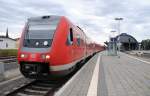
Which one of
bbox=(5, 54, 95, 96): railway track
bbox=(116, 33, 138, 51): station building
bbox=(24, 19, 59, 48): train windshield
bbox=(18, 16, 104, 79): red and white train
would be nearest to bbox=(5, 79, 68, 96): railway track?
bbox=(5, 54, 95, 96): railway track

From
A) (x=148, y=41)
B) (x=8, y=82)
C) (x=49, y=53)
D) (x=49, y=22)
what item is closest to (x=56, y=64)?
(x=49, y=53)

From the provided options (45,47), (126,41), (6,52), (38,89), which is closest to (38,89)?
(38,89)

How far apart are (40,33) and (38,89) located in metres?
2.45

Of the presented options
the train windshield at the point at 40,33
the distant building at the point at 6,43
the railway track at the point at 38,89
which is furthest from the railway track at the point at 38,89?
the distant building at the point at 6,43

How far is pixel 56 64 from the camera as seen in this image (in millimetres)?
12062

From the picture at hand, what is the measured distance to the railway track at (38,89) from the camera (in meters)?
11.1

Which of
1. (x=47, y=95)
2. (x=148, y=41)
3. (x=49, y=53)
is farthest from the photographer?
(x=148, y=41)

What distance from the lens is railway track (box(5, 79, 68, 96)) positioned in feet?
36.6

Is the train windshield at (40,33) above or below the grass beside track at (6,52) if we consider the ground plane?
above

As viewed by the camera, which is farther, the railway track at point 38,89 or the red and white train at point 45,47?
the red and white train at point 45,47

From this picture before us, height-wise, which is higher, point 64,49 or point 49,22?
point 49,22

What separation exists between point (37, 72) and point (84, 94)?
12.1 feet

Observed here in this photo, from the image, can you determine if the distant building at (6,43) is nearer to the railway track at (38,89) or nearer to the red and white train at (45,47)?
the railway track at (38,89)

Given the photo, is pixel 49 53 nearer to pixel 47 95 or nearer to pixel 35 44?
pixel 35 44
